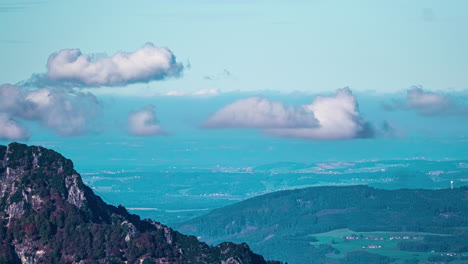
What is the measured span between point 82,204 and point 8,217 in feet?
34.1

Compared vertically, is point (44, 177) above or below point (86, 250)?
above

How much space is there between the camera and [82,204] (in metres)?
155

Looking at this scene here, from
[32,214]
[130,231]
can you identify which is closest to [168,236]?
[130,231]

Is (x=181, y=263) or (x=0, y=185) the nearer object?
(x=181, y=263)

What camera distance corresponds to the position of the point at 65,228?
148500mm

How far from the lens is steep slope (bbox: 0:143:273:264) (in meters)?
146

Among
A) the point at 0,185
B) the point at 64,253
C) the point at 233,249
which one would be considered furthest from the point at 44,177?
the point at 233,249

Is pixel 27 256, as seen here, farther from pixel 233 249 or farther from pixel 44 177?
pixel 233 249

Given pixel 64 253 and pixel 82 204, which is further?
pixel 82 204

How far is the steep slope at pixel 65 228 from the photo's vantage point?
146 metres

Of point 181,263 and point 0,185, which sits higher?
point 0,185

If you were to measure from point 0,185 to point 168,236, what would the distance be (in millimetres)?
24648

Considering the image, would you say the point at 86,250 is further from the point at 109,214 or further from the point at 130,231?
the point at 109,214

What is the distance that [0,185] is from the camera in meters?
158
